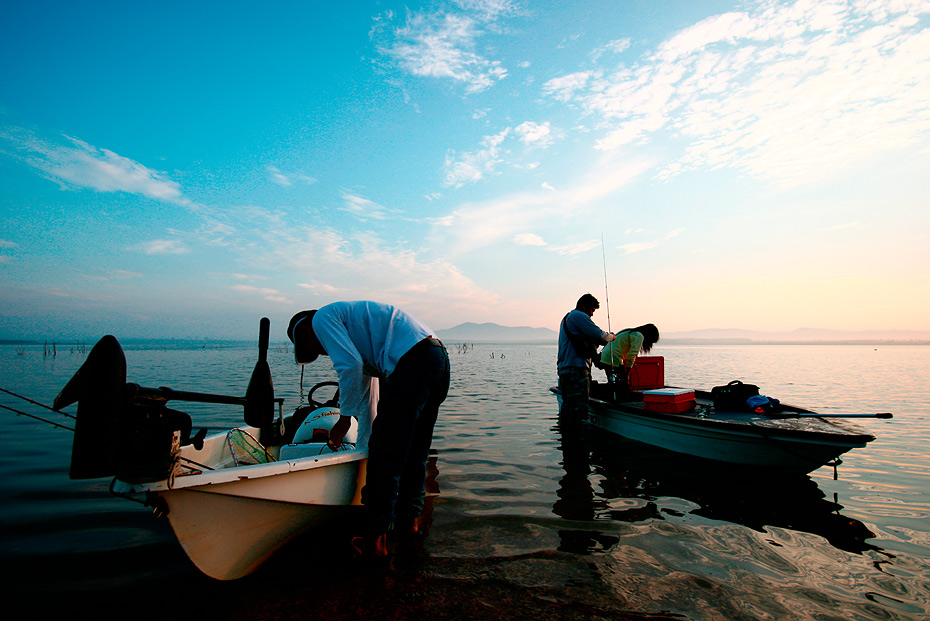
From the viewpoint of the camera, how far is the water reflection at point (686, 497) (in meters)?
4.80

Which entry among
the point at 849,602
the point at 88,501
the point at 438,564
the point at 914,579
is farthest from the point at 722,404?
the point at 88,501

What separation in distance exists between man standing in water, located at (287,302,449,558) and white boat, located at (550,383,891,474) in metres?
4.99

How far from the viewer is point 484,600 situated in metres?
3.34

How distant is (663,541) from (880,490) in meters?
4.24

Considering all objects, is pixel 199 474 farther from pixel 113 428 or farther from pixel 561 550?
pixel 561 550

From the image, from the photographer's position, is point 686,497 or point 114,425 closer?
point 114,425

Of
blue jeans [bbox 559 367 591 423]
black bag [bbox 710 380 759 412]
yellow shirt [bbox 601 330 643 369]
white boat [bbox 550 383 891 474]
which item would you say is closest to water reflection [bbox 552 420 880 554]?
white boat [bbox 550 383 891 474]

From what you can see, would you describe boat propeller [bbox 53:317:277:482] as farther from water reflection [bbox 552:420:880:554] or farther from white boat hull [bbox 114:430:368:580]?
water reflection [bbox 552:420:880:554]

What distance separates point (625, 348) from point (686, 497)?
382 cm

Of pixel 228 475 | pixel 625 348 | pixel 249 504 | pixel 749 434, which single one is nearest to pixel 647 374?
pixel 625 348

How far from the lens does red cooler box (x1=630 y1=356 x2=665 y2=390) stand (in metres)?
10.1

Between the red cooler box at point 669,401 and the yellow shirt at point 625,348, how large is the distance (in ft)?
3.89

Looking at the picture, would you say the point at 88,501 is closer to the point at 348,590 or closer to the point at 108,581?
the point at 108,581

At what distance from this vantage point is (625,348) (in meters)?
9.24
